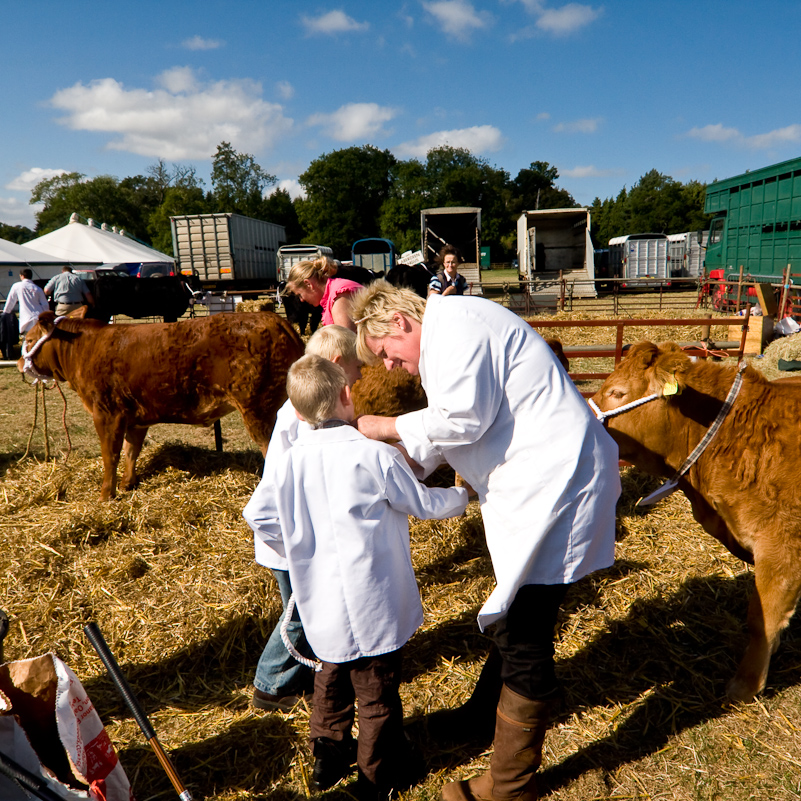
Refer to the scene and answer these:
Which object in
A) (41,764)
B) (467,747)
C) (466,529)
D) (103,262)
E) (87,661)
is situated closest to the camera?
(41,764)

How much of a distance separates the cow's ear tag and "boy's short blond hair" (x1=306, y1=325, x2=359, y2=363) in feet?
4.55

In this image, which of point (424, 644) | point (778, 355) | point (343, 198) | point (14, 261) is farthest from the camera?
point (343, 198)

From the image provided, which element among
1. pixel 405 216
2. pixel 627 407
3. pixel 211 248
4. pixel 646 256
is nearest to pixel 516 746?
pixel 627 407

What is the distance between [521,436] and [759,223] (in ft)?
61.6

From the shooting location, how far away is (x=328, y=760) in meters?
2.26

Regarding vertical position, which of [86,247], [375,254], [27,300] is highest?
[86,247]

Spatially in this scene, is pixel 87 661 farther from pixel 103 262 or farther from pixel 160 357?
pixel 103 262

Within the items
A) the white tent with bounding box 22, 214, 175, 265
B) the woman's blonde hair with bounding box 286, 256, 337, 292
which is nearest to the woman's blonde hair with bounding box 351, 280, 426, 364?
the woman's blonde hair with bounding box 286, 256, 337, 292

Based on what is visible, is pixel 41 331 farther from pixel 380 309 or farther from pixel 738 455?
pixel 738 455

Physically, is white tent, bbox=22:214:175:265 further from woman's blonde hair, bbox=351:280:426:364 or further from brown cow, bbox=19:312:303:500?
woman's blonde hair, bbox=351:280:426:364

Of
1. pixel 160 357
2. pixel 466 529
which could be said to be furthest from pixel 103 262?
pixel 466 529

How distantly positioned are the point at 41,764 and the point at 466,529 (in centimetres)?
293

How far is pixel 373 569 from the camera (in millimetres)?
2051

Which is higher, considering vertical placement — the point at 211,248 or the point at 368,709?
the point at 211,248
